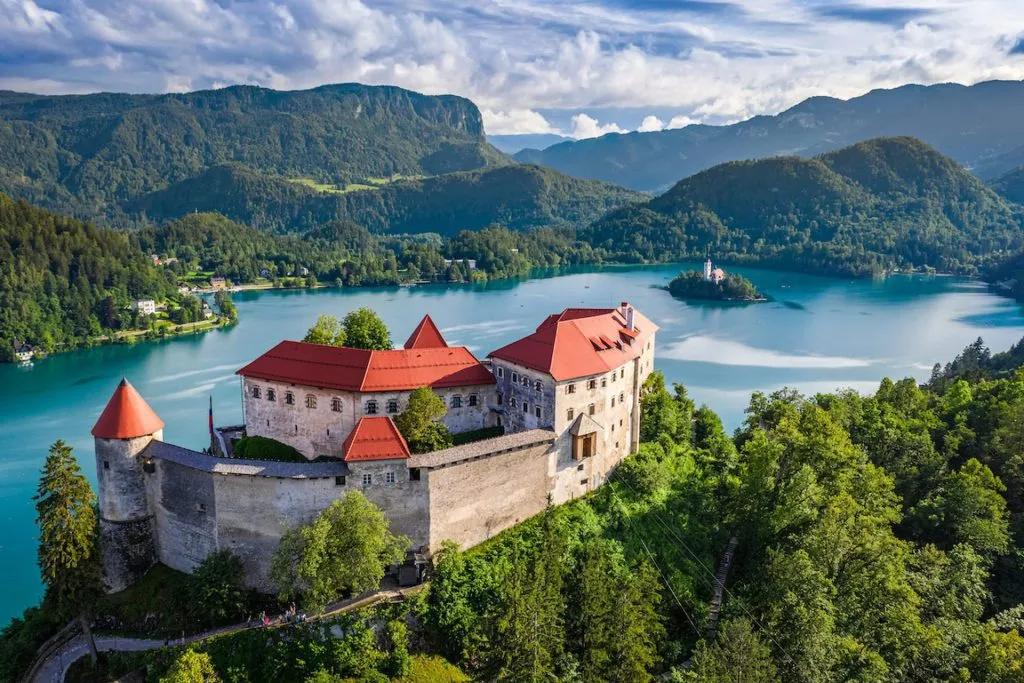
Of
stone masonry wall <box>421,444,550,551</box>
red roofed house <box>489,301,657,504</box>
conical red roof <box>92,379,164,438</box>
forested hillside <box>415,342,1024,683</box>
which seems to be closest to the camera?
forested hillside <box>415,342,1024,683</box>

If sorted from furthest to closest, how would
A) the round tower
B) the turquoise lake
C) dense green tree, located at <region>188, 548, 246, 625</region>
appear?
the turquoise lake, the round tower, dense green tree, located at <region>188, 548, 246, 625</region>

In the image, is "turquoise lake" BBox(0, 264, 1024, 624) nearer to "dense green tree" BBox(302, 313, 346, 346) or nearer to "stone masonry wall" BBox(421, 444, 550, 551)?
"dense green tree" BBox(302, 313, 346, 346)

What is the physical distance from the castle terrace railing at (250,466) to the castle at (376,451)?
7 cm

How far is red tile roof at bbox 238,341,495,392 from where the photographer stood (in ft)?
124

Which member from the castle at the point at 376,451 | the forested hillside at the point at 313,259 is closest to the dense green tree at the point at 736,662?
the castle at the point at 376,451

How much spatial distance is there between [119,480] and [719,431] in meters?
36.2

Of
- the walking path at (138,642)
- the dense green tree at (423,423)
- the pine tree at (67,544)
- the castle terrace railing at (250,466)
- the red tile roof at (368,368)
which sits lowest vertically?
the walking path at (138,642)

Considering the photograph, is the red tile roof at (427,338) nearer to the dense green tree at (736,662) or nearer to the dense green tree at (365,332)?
the dense green tree at (365,332)

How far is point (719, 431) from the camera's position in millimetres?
51750

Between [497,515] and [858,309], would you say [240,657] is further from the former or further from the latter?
[858,309]

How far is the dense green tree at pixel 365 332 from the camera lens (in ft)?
157

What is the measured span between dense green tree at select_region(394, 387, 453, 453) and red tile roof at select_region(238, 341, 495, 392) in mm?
1528

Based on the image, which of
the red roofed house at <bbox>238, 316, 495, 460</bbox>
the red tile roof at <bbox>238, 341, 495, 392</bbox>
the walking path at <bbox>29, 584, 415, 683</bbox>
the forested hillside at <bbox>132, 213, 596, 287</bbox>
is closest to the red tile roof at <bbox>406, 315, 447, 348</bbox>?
the red roofed house at <bbox>238, 316, 495, 460</bbox>

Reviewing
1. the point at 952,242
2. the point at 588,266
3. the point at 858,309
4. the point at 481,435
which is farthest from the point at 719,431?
the point at 952,242
